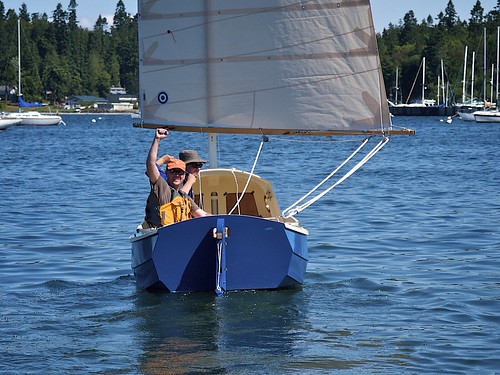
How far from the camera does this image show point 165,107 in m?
14.1

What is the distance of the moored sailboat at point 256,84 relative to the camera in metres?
13.0

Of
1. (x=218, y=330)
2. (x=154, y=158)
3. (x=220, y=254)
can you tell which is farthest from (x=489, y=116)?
(x=218, y=330)

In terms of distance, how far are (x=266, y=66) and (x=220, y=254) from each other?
8.51ft

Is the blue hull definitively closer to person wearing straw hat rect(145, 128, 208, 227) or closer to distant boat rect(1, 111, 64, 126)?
person wearing straw hat rect(145, 128, 208, 227)

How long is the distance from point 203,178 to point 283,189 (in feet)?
52.4

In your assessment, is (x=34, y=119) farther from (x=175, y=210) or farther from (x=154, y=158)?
(x=154, y=158)

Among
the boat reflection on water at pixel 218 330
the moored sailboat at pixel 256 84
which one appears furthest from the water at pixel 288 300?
the moored sailboat at pixel 256 84

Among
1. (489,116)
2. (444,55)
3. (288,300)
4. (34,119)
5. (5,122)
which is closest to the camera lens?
(288,300)

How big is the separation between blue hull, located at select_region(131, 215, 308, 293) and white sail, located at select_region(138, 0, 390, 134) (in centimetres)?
159

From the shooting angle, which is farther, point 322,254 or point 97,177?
point 97,177

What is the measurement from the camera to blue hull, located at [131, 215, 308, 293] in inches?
494

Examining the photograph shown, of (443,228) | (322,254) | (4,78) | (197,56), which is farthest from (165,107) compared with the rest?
(4,78)

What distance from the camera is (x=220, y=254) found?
41.1ft

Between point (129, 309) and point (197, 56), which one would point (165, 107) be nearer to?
point (197, 56)
